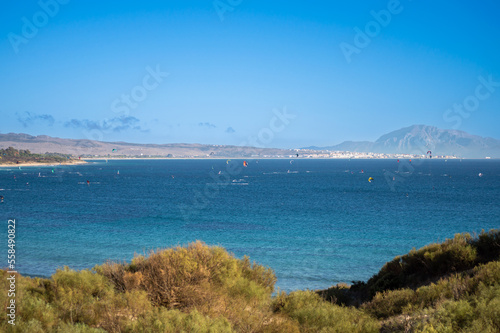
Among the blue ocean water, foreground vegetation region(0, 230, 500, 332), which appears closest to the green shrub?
foreground vegetation region(0, 230, 500, 332)

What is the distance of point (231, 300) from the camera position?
28.0 feet

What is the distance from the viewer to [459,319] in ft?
20.8

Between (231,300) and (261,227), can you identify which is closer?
(231,300)

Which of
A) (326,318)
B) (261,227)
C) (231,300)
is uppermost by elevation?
(326,318)

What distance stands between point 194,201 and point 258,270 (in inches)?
1760

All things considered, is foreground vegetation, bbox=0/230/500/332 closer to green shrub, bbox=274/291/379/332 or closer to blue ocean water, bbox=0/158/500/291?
green shrub, bbox=274/291/379/332

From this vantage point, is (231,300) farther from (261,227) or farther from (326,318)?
(261,227)

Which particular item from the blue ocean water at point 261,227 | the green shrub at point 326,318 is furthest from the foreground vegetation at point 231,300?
the blue ocean water at point 261,227

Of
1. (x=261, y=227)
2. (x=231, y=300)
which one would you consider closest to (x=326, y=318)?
(x=231, y=300)

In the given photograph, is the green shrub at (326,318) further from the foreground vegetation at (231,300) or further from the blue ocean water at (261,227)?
the blue ocean water at (261,227)

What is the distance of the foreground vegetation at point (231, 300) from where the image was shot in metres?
6.18

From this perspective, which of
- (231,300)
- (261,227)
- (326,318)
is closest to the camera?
(326,318)

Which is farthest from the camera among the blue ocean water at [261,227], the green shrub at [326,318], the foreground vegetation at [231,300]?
the blue ocean water at [261,227]

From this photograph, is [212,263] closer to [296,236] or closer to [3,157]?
[296,236]
